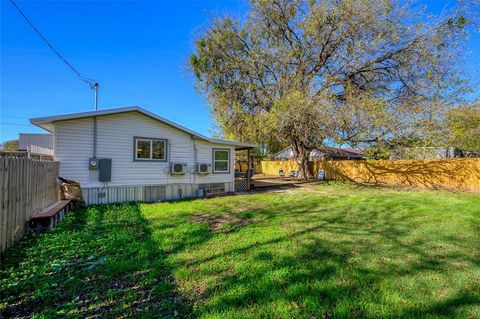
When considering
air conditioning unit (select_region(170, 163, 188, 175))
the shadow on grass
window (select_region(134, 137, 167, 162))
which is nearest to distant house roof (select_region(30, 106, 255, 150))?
window (select_region(134, 137, 167, 162))

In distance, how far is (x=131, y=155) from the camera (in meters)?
9.71

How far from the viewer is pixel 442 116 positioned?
468 inches

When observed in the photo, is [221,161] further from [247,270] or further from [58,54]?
[247,270]

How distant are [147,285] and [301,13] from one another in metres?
16.2

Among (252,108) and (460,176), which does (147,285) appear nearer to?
(252,108)

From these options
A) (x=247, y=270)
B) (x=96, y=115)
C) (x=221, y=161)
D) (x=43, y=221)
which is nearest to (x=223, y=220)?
(x=247, y=270)

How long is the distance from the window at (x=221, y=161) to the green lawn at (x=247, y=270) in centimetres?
593

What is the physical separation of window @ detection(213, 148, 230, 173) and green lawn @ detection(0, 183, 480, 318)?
5.93 metres

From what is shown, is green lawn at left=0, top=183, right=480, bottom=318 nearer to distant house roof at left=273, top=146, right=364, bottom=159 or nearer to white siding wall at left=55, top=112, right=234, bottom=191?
white siding wall at left=55, top=112, right=234, bottom=191

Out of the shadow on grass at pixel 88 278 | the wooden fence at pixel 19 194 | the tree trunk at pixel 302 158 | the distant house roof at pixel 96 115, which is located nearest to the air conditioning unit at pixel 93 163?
the distant house roof at pixel 96 115

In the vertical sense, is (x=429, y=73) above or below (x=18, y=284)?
above

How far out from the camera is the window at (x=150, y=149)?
989cm

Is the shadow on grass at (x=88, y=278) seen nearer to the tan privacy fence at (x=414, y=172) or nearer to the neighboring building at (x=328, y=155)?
the tan privacy fence at (x=414, y=172)

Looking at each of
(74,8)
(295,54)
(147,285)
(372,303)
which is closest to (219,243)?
(147,285)
